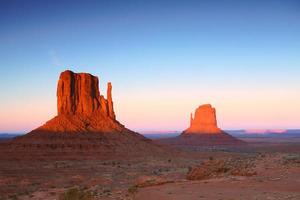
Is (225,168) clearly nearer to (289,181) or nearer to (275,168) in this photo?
(275,168)

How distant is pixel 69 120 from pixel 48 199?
55.3 meters

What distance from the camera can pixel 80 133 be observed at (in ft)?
259

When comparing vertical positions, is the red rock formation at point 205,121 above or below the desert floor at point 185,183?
above

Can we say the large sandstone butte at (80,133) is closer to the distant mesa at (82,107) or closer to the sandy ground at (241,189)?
the distant mesa at (82,107)

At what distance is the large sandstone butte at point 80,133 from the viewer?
2830 inches

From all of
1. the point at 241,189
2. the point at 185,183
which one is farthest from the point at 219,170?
the point at 241,189

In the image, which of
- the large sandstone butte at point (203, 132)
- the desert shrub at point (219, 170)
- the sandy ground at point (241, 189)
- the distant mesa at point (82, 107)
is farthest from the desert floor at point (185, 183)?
the large sandstone butte at point (203, 132)

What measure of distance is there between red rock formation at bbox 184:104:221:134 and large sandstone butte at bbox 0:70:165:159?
6822 centimetres

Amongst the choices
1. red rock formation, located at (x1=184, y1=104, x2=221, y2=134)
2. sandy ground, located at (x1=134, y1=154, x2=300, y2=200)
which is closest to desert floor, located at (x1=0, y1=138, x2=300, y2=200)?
sandy ground, located at (x1=134, y1=154, x2=300, y2=200)

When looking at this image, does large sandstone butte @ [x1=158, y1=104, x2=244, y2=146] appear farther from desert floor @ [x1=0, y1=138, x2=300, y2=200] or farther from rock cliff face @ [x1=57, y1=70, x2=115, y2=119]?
desert floor @ [x1=0, y1=138, x2=300, y2=200]

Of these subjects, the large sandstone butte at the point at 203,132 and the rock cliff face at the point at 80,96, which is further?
the large sandstone butte at the point at 203,132

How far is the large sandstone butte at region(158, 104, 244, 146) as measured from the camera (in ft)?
480

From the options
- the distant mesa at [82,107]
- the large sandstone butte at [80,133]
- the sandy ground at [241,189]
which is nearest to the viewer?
the sandy ground at [241,189]

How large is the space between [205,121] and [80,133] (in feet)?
281
